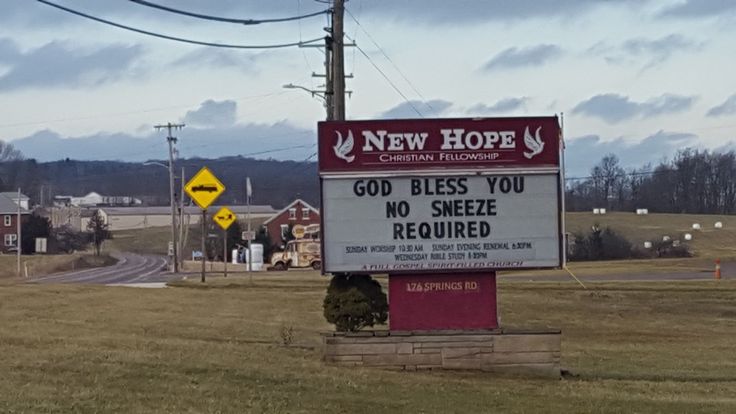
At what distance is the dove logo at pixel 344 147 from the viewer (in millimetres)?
16188

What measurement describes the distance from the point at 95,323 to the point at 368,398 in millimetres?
10140

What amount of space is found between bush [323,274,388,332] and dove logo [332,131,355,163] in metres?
1.76

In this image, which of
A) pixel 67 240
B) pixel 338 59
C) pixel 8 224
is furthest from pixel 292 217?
pixel 338 59

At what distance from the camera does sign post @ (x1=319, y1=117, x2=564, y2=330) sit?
53.2 feet

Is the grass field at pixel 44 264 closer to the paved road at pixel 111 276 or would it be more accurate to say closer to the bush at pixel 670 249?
the paved road at pixel 111 276

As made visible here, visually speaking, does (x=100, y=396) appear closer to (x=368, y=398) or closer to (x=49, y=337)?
(x=368, y=398)

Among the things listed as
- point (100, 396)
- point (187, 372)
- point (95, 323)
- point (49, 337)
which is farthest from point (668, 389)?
point (95, 323)

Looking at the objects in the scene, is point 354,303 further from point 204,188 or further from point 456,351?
point 204,188

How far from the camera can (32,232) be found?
351ft

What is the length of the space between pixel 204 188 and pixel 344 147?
70.6 feet

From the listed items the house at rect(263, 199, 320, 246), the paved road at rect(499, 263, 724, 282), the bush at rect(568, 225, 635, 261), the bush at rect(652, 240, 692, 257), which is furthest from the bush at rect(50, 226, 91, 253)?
the paved road at rect(499, 263, 724, 282)

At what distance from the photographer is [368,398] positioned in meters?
12.7

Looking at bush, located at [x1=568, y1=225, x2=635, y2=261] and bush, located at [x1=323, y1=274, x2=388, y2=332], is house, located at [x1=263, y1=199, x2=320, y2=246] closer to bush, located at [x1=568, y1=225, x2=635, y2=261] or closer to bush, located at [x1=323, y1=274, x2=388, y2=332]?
bush, located at [x1=568, y1=225, x2=635, y2=261]

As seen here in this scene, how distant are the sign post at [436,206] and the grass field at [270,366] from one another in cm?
134
